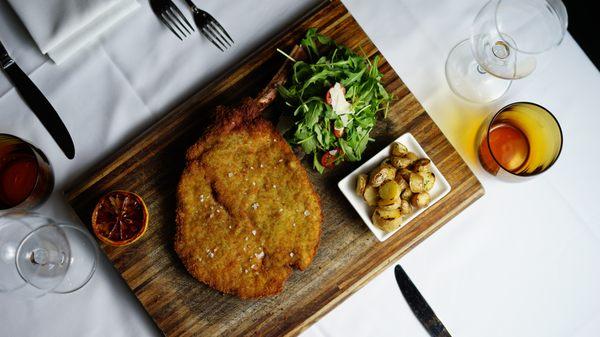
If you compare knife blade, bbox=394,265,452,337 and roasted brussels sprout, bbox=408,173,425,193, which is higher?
roasted brussels sprout, bbox=408,173,425,193

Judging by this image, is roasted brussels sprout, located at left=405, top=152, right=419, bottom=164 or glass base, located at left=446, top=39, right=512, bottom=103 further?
glass base, located at left=446, top=39, right=512, bottom=103

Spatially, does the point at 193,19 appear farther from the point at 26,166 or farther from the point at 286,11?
the point at 26,166

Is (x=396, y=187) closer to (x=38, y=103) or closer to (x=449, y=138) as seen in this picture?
(x=449, y=138)

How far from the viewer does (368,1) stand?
207 cm

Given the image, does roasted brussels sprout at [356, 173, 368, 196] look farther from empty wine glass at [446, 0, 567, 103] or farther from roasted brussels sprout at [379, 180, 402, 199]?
empty wine glass at [446, 0, 567, 103]

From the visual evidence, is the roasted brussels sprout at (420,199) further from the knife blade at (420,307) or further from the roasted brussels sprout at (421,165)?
the knife blade at (420,307)

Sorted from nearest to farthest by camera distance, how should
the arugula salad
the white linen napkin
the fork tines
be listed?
the arugula salad
the white linen napkin
the fork tines

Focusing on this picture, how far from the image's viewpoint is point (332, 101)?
5.76ft

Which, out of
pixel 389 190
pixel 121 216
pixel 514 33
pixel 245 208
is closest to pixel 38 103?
pixel 121 216

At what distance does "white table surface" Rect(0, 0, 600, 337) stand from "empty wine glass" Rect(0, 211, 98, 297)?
9 cm

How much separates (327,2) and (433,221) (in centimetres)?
97

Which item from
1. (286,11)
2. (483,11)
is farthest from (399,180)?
(286,11)

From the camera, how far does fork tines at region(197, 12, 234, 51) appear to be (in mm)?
1987

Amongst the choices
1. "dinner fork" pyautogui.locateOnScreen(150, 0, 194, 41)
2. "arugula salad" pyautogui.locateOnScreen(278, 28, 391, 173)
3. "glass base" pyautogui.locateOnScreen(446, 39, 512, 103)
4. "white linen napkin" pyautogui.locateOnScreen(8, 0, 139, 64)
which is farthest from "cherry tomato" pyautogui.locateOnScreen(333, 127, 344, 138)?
"white linen napkin" pyautogui.locateOnScreen(8, 0, 139, 64)
